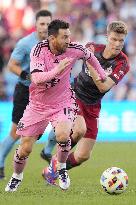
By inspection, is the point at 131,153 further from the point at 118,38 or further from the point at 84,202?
the point at 84,202

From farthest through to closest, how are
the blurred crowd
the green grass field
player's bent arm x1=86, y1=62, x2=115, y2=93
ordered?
the blurred crowd → player's bent arm x1=86, y1=62, x2=115, y2=93 → the green grass field

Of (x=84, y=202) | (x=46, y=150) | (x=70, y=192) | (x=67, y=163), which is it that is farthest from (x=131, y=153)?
(x=84, y=202)

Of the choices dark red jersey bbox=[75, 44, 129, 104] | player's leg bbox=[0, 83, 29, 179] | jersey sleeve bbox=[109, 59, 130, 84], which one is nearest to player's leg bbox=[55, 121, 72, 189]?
jersey sleeve bbox=[109, 59, 130, 84]

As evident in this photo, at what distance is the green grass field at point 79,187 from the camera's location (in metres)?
8.38

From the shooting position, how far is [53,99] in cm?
918

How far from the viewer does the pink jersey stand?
8953 millimetres

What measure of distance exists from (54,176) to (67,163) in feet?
0.95

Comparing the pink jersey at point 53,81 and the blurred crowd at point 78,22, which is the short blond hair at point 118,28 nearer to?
the pink jersey at point 53,81

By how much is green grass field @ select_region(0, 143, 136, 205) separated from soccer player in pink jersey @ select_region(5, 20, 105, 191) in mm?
356

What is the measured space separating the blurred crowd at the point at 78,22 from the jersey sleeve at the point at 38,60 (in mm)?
11556

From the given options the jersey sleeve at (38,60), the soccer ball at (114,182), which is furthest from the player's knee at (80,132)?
the jersey sleeve at (38,60)

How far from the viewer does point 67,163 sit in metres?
10.4

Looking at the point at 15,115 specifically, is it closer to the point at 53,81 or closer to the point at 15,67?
the point at 15,67

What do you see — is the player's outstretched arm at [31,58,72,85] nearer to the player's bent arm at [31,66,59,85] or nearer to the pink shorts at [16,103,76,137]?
the player's bent arm at [31,66,59,85]
